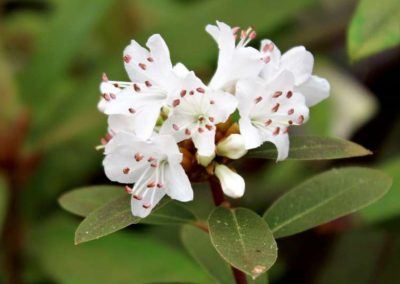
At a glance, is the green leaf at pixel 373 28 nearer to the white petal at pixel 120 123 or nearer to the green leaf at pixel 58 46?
the white petal at pixel 120 123

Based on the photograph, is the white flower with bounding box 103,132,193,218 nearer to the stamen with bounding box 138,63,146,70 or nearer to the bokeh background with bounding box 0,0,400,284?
the stamen with bounding box 138,63,146,70

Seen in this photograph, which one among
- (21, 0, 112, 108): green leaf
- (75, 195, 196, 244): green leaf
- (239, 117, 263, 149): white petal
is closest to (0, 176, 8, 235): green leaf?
(21, 0, 112, 108): green leaf

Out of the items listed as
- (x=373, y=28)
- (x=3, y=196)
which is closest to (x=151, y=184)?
(x=373, y=28)

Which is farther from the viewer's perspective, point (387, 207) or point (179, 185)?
point (387, 207)

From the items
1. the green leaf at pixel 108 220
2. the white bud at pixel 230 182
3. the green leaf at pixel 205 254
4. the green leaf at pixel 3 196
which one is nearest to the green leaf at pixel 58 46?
the green leaf at pixel 3 196

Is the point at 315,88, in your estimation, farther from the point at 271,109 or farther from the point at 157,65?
the point at 157,65

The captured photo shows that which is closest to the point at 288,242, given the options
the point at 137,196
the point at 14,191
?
the point at 14,191
